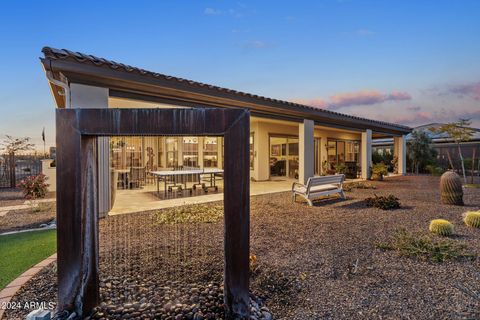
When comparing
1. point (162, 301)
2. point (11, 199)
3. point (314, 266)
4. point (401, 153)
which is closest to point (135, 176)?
point (11, 199)

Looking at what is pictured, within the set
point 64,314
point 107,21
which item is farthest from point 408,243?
point 107,21

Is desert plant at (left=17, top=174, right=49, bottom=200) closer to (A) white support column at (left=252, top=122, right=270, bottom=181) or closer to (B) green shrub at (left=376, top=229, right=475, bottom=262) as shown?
(B) green shrub at (left=376, top=229, right=475, bottom=262)

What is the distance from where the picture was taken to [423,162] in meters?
17.2

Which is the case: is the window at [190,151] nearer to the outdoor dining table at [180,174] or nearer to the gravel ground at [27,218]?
the outdoor dining table at [180,174]

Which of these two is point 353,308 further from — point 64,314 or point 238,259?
point 64,314

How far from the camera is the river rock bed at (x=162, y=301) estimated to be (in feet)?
7.04

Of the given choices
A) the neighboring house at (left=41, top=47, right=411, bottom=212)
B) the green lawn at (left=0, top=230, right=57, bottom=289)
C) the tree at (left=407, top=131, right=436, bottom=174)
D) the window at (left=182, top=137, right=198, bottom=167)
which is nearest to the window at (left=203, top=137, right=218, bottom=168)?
the neighboring house at (left=41, top=47, right=411, bottom=212)

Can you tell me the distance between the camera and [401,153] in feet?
55.3

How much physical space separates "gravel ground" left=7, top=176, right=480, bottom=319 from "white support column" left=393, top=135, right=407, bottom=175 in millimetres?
12321

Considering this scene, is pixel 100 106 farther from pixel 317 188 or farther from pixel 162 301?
pixel 317 188

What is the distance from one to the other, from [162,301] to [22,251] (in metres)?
2.90

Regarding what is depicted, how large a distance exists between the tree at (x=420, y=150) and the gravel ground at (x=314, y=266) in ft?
45.2

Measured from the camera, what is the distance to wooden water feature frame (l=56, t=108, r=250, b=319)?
2119 mm

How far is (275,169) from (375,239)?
411 inches
